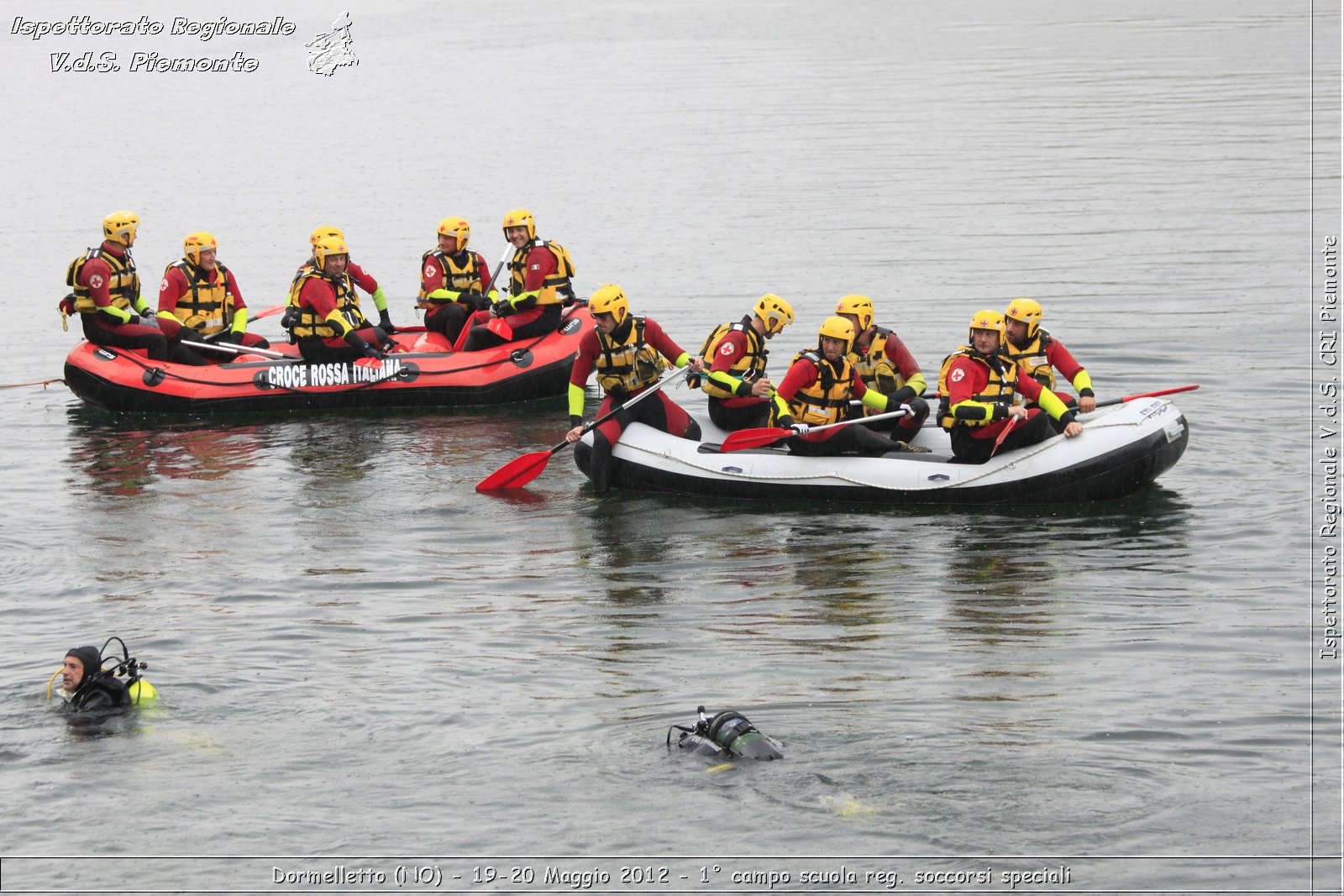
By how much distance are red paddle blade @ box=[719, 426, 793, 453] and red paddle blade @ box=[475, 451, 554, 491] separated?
1.73 metres

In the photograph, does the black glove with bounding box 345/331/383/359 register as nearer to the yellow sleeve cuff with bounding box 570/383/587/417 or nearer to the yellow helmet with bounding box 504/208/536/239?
the yellow helmet with bounding box 504/208/536/239

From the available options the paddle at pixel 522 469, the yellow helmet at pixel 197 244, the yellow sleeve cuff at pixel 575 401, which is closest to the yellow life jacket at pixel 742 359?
the paddle at pixel 522 469

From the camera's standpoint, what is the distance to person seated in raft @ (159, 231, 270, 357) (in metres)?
18.5

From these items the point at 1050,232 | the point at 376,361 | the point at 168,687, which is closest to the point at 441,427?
the point at 376,361

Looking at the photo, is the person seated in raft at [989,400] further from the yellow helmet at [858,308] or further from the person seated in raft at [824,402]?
the yellow helmet at [858,308]

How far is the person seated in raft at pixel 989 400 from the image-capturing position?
13.6m

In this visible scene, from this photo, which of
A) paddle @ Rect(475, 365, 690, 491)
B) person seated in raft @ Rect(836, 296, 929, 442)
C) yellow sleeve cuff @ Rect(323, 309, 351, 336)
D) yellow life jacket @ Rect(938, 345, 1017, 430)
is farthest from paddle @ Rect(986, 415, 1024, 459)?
yellow sleeve cuff @ Rect(323, 309, 351, 336)

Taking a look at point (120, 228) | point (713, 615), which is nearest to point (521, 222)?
point (120, 228)

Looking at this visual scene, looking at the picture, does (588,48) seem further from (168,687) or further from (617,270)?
(168,687)

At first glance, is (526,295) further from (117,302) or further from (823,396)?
(823,396)

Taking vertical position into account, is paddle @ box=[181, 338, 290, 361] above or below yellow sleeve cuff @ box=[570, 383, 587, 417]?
above

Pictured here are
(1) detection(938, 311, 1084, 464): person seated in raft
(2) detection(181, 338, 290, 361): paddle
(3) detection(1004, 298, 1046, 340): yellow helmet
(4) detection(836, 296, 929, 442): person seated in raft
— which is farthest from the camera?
(2) detection(181, 338, 290, 361): paddle

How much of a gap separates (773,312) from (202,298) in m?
7.45

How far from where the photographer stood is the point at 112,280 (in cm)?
1827
